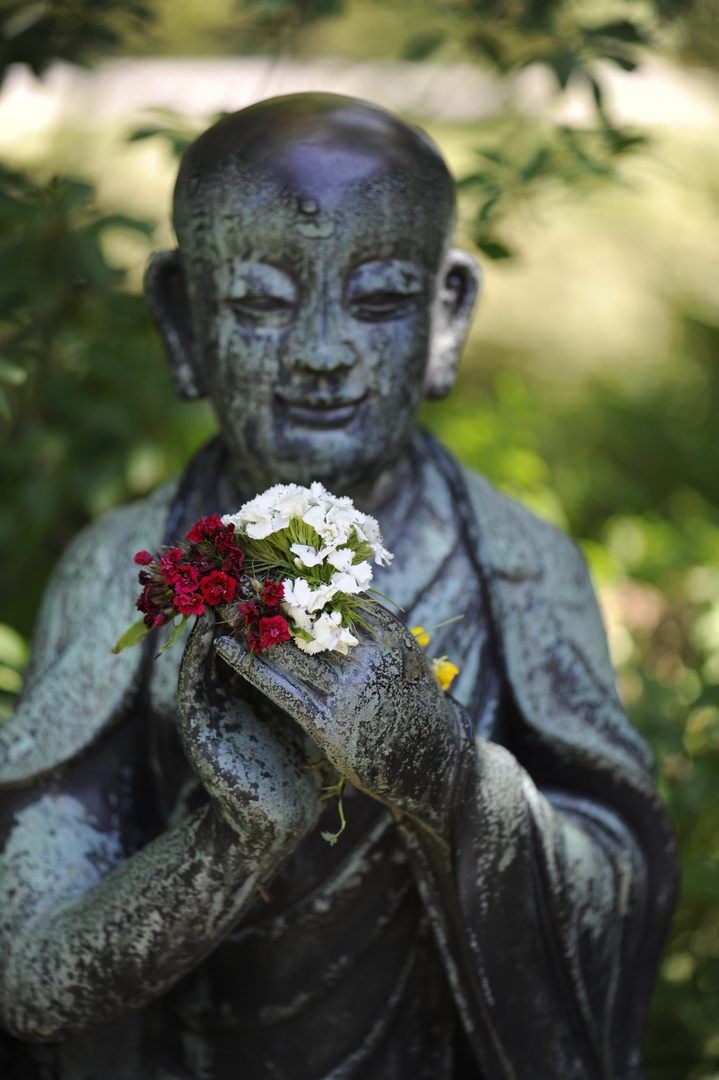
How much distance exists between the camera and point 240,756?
1376mm

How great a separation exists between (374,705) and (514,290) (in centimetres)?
383

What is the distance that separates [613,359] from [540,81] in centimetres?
180

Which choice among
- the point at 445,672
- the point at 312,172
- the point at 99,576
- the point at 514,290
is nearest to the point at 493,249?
the point at 312,172

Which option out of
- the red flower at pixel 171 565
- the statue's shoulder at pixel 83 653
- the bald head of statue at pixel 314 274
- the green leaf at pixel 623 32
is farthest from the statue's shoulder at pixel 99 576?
the green leaf at pixel 623 32

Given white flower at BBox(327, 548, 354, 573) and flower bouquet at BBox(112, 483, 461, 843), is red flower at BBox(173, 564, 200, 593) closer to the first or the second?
flower bouquet at BBox(112, 483, 461, 843)

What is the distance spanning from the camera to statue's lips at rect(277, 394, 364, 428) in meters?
1.63

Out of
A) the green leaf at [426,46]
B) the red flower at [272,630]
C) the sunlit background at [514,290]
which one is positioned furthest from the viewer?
the green leaf at [426,46]

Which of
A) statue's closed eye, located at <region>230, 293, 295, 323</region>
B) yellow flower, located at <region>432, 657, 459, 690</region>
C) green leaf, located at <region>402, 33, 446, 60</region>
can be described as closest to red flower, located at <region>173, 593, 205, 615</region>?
yellow flower, located at <region>432, 657, 459, 690</region>

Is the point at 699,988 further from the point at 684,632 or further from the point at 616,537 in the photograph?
the point at 616,537

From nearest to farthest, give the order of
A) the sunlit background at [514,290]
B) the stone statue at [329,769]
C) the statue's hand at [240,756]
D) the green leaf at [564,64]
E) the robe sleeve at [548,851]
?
the statue's hand at [240,756] → the stone statue at [329,769] → the robe sleeve at [548,851] → the green leaf at [564,64] → the sunlit background at [514,290]

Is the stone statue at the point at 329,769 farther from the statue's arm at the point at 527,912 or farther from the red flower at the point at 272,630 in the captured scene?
the red flower at the point at 272,630

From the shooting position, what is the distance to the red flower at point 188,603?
1251mm

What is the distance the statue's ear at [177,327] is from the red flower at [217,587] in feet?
2.08

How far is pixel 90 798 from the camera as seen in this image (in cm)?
171
